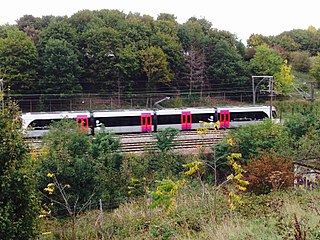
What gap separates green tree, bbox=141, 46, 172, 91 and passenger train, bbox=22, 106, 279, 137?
966 centimetres

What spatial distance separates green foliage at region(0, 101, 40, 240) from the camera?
6.36 metres

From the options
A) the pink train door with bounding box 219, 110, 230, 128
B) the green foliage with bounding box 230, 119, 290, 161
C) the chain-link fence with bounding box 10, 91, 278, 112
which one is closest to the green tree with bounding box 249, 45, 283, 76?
the chain-link fence with bounding box 10, 91, 278, 112

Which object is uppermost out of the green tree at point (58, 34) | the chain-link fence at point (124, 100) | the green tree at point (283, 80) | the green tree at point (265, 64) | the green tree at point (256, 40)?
the green tree at point (256, 40)

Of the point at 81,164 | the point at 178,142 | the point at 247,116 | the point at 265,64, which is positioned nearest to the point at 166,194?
the point at 81,164

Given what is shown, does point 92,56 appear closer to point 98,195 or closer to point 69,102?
point 69,102

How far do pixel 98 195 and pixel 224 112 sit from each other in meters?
11.4

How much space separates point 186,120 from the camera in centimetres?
2425

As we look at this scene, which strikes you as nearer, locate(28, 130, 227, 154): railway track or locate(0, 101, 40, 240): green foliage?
locate(0, 101, 40, 240): green foliage

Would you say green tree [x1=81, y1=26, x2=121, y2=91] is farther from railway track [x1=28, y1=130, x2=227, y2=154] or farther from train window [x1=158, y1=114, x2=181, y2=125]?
railway track [x1=28, y1=130, x2=227, y2=154]

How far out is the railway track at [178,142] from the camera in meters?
20.8

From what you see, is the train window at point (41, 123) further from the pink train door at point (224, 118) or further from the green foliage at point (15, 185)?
the green foliage at point (15, 185)

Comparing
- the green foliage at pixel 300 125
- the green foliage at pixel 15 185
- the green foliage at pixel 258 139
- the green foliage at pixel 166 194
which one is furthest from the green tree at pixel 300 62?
the green foliage at pixel 15 185

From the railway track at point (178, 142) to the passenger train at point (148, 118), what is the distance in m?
0.66

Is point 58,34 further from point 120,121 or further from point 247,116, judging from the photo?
point 247,116
